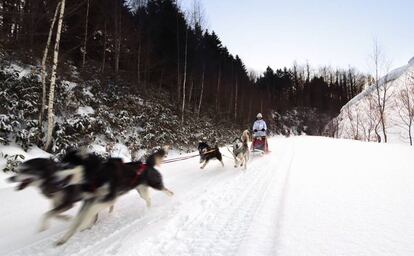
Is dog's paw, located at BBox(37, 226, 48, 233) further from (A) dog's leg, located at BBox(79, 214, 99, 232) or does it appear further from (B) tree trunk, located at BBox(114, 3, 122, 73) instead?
(B) tree trunk, located at BBox(114, 3, 122, 73)

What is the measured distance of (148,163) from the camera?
533cm

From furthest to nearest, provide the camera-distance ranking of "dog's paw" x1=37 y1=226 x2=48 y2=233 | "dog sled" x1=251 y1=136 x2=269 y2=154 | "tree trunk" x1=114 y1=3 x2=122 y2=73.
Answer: "tree trunk" x1=114 y1=3 x2=122 y2=73 → "dog sled" x1=251 y1=136 x2=269 y2=154 → "dog's paw" x1=37 y1=226 x2=48 y2=233

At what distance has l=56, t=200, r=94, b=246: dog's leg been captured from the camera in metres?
3.82

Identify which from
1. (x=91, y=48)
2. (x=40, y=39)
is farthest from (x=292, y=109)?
(x=40, y=39)

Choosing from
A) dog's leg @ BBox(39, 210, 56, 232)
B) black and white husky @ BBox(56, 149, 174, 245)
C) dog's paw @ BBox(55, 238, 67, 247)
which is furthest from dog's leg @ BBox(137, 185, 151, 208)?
dog's paw @ BBox(55, 238, 67, 247)

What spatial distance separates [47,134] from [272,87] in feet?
206

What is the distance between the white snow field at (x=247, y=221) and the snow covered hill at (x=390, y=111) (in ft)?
62.8

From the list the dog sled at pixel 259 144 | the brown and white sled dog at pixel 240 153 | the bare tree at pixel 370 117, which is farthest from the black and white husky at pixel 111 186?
the bare tree at pixel 370 117

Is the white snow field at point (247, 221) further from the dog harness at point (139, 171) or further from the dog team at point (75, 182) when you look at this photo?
the dog harness at point (139, 171)

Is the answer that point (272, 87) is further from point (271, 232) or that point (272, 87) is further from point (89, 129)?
point (271, 232)

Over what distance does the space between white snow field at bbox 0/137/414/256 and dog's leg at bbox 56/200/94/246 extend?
9cm

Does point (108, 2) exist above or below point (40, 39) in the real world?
above

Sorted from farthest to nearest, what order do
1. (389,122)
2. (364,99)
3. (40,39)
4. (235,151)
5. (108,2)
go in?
1. (364,99)
2. (389,122)
3. (108,2)
4. (40,39)
5. (235,151)

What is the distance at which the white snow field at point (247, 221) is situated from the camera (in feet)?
12.0
